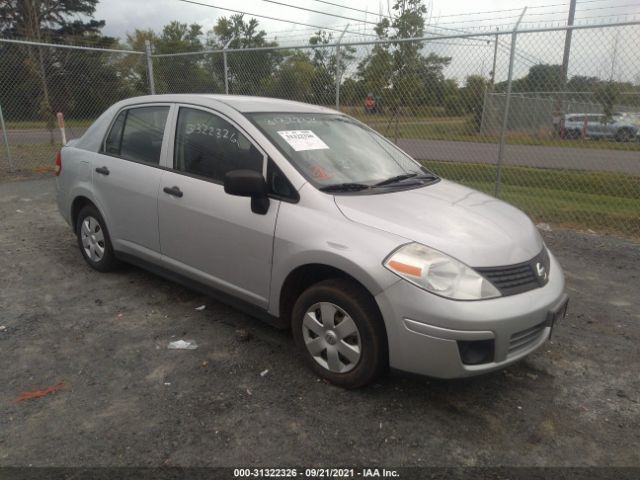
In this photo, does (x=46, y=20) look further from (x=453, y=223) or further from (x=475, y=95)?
(x=453, y=223)

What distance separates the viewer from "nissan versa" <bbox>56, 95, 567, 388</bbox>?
102 inches

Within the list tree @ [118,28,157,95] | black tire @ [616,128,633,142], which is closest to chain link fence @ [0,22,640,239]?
black tire @ [616,128,633,142]

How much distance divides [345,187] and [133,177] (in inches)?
75.5

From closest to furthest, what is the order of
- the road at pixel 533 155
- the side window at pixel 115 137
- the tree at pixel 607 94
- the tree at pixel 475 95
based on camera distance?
the side window at pixel 115 137
the tree at pixel 607 94
the tree at pixel 475 95
the road at pixel 533 155

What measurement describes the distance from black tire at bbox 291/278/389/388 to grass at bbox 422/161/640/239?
204 inches

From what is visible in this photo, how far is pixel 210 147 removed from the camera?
358 cm

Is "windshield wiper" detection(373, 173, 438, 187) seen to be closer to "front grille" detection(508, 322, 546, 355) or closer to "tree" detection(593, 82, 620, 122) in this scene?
"front grille" detection(508, 322, 546, 355)

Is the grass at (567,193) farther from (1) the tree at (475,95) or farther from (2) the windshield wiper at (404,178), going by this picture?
(2) the windshield wiper at (404,178)

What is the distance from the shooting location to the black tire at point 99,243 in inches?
179

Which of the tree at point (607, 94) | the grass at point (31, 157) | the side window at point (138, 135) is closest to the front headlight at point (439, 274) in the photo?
the side window at point (138, 135)

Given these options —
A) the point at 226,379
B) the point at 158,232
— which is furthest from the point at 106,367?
the point at 158,232

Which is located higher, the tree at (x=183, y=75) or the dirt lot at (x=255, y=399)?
the tree at (x=183, y=75)

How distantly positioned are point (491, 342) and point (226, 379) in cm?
159

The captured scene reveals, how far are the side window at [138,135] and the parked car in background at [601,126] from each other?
6.16m
